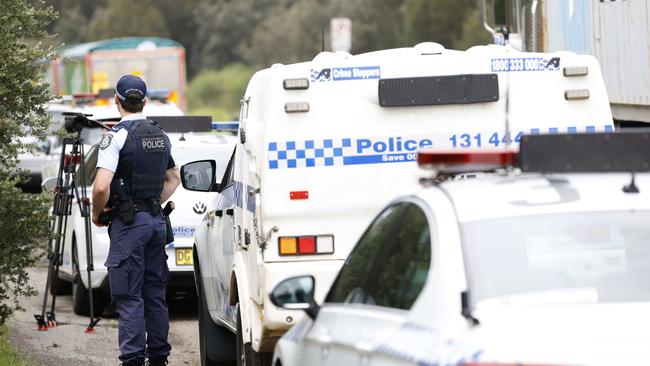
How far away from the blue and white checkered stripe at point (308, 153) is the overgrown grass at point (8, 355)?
9.72ft

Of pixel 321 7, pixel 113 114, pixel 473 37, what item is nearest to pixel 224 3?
pixel 321 7

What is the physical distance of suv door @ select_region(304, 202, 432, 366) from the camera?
491cm

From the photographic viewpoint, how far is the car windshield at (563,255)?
15.2ft

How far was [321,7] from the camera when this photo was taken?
8288 cm

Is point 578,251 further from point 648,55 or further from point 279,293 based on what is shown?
point 648,55

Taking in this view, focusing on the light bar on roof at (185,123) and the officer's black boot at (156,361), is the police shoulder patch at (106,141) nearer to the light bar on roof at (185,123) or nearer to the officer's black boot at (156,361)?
the officer's black boot at (156,361)

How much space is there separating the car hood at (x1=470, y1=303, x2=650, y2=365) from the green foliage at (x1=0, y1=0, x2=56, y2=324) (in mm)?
6098

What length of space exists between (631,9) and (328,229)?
19.0 ft

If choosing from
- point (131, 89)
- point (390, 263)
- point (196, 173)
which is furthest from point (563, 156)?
point (196, 173)

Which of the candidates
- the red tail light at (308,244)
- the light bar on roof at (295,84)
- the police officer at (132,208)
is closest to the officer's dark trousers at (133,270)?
the police officer at (132,208)

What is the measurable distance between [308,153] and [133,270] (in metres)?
1.68

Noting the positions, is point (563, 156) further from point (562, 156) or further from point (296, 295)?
point (296, 295)

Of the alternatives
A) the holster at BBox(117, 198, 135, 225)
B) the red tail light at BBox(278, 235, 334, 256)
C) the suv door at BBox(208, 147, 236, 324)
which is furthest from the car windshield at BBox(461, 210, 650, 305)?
the holster at BBox(117, 198, 135, 225)

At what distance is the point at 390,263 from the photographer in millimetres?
5172
